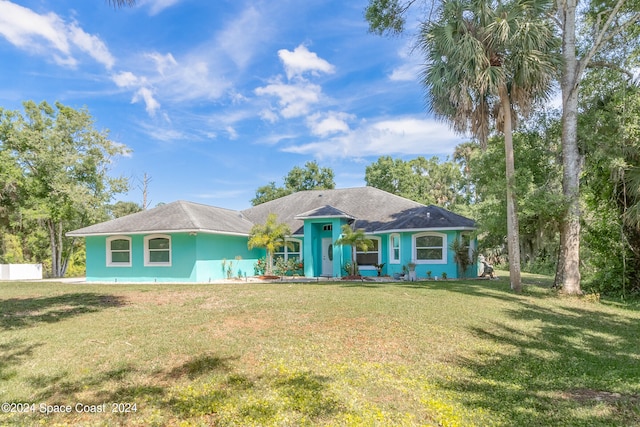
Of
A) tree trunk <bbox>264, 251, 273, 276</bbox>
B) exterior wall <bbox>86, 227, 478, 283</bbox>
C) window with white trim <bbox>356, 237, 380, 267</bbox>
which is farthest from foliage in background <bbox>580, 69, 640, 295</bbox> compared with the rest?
tree trunk <bbox>264, 251, 273, 276</bbox>

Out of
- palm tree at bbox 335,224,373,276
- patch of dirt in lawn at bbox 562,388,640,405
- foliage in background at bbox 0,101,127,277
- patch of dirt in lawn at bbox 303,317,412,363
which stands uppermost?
foliage in background at bbox 0,101,127,277

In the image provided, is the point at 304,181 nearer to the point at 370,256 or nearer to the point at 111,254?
the point at 370,256

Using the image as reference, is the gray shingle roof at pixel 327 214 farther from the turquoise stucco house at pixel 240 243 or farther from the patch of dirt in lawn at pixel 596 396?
the patch of dirt in lawn at pixel 596 396

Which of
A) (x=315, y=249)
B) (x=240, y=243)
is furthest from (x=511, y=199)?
(x=240, y=243)

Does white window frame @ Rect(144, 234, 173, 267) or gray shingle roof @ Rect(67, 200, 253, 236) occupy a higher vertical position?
gray shingle roof @ Rect(67, 200, 253, 236)

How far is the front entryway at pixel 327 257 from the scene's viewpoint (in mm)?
20375

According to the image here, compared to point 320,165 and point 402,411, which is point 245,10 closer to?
point 402,411

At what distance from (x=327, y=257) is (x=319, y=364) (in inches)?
594

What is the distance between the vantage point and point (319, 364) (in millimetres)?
5398

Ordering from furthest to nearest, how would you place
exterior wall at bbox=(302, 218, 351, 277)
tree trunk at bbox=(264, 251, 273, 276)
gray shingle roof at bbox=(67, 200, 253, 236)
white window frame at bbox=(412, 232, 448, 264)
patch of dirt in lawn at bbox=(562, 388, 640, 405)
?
tree trunk at bbox=(264, 251, 273, 276) → exterior wall at bbox=(302, 218, 351, 277) → white window frame at bbox=(412, 232, 448, 264) → gray shingle roof at bbox=(67, 200, 253, 236) → patch of dirt in lawn at bbox=(562, 388, 640, 405)

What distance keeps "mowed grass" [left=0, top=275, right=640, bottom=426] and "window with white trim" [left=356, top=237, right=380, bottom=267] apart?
996 cm

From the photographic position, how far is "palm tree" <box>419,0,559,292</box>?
11.5m

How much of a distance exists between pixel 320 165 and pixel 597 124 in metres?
28.3

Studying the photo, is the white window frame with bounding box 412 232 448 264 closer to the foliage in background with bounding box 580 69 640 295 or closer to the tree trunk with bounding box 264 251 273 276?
the foliage in background with bounding box 580 69 640 295
